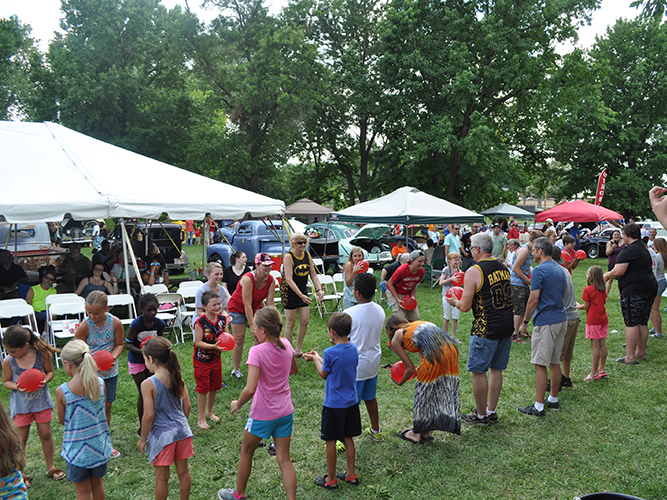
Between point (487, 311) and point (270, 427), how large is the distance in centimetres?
233

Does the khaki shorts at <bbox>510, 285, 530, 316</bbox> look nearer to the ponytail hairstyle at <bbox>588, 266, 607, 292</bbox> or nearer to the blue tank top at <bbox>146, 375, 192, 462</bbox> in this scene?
the ponytail hairstyle at <bbox>588, 266, 607, 292</bbox>

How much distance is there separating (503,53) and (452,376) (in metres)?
21.6

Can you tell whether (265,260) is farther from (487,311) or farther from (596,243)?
(596,243)

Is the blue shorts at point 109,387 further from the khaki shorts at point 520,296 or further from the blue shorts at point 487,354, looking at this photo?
the khaki shorts at point 520,296

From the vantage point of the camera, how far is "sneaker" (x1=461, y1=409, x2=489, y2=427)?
4.67 m

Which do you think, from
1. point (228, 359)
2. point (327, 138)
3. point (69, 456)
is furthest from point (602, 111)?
point (69, 456)

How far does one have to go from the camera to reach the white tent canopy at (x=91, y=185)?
285 inches

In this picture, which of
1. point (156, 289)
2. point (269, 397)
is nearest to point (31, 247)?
point (156, 289)

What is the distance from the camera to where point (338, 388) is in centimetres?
354

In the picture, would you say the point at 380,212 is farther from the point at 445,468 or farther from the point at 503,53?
the point at 503,53

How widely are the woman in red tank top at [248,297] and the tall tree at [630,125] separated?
2643cm

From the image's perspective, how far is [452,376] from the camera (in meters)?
4.10

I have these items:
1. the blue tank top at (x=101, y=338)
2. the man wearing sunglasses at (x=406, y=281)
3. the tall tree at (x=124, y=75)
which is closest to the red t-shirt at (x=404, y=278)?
the man wearing sunglasses at (x=406, y=281)

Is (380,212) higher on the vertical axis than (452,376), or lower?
higher
